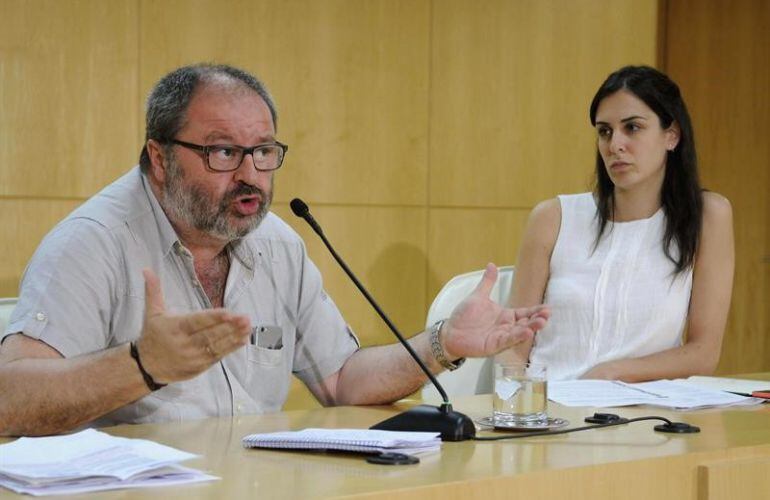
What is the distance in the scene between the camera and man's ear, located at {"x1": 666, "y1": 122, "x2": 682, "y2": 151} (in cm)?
342

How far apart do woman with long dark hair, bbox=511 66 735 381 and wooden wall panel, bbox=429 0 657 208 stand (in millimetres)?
1183

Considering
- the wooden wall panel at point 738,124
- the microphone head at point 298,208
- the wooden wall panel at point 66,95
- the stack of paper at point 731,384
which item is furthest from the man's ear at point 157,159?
the wooden wall panel at point 738,124

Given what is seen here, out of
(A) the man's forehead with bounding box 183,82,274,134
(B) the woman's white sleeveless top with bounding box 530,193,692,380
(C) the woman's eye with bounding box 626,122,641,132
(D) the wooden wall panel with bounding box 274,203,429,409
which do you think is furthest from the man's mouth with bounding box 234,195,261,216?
(D) the wooden wall panel with bounding box 274,203,429,409

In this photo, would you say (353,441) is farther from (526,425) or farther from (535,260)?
(535,260)

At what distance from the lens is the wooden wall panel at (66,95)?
344 cm

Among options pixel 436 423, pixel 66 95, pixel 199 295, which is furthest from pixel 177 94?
pixel 66 95

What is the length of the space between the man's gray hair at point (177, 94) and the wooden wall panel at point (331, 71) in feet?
4.29

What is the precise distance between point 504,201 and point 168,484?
340 centimetres

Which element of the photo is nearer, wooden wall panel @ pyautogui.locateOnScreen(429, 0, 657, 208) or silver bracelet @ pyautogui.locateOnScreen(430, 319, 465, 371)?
silver bracelet @ pyautogui.locateOnScreen(430, 319, 465, 371)

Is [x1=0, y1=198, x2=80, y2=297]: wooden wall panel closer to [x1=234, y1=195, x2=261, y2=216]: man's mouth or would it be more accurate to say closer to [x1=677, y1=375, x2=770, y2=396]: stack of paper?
[x1=234, y1=195, x2=261, y2=216]: man's mouth

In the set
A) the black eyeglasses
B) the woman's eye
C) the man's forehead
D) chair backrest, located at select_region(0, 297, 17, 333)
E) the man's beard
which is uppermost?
the woman's eye

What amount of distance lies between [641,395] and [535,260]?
0.94 m

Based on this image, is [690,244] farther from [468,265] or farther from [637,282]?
[468,265]

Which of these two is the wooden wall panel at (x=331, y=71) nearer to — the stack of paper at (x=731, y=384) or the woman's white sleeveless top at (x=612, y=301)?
the woman's white sleeveless top at (x=612, y=301)
